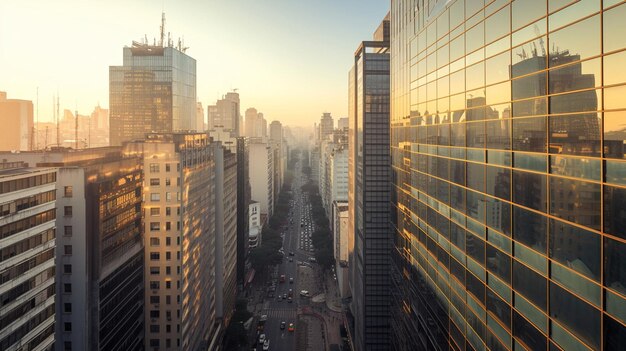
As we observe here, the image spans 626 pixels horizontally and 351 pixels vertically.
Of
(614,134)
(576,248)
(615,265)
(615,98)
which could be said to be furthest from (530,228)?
(615,98)

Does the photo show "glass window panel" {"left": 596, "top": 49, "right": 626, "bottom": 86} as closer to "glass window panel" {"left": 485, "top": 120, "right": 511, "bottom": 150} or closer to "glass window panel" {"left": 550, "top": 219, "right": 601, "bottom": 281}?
"glass window panel" {"left": 550, "top": 219, "right": 601, "bottom": 281}

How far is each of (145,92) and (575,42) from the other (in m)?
148

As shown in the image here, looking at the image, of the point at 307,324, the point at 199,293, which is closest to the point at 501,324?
the point at 199,293

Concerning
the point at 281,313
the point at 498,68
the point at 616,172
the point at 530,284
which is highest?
the point at 498,68

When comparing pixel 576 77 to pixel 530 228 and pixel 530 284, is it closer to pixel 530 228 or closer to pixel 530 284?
pixel 530 228

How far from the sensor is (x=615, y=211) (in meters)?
12.6

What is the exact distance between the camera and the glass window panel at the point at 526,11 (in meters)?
17.0

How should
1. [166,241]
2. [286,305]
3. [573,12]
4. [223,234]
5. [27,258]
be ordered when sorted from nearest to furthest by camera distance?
[573,12] < [27,258] < [166,241] < [223,234] < [286,305]

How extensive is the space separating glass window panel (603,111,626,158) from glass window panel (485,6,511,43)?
8264 mm

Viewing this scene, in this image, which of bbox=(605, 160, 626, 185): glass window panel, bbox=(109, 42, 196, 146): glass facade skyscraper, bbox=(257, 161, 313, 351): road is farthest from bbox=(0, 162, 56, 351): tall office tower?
bbox=(109, 42, 196, 146): glass facade skyscraper

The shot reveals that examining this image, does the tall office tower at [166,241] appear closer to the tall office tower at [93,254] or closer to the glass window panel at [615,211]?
the tall office tower at [93,254]

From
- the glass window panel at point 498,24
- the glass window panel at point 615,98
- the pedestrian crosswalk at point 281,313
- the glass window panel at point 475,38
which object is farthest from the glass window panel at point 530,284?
the pedestrian crosswalk at point 281,313

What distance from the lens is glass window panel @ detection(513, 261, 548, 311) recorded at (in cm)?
1633

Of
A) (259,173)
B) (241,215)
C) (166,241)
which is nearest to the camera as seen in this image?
(166,241)
